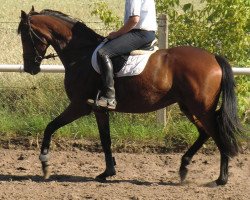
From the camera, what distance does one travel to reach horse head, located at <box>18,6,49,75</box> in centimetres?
822

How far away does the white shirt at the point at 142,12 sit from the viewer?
24.8 ft

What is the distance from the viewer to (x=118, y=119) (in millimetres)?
10195

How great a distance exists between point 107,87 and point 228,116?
→ 140cm

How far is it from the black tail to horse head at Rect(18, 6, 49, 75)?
2.16 m

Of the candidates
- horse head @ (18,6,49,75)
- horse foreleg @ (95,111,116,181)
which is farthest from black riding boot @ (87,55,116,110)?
horse head @ (18,6,49,75)

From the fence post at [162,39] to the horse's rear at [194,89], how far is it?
6.55ft

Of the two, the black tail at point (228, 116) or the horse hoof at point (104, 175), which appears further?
the horse hoof at point (104, 175)

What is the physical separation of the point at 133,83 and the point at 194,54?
77 cm

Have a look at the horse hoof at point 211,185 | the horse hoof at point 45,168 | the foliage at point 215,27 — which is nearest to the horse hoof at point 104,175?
the horse hoof at point 45,168

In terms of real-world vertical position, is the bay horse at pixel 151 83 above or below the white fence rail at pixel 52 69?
above

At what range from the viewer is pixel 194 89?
775 centimetres

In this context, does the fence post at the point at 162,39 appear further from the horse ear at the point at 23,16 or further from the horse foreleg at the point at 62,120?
the horse ear at the point at 23,16

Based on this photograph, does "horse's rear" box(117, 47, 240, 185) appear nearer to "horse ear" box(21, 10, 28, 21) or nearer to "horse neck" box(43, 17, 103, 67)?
"horse neck" box(43, 17, 103, 67)

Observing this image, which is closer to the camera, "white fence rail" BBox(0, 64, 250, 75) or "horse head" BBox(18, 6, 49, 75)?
"horse head" BBox(18, 6, 49, 75)
